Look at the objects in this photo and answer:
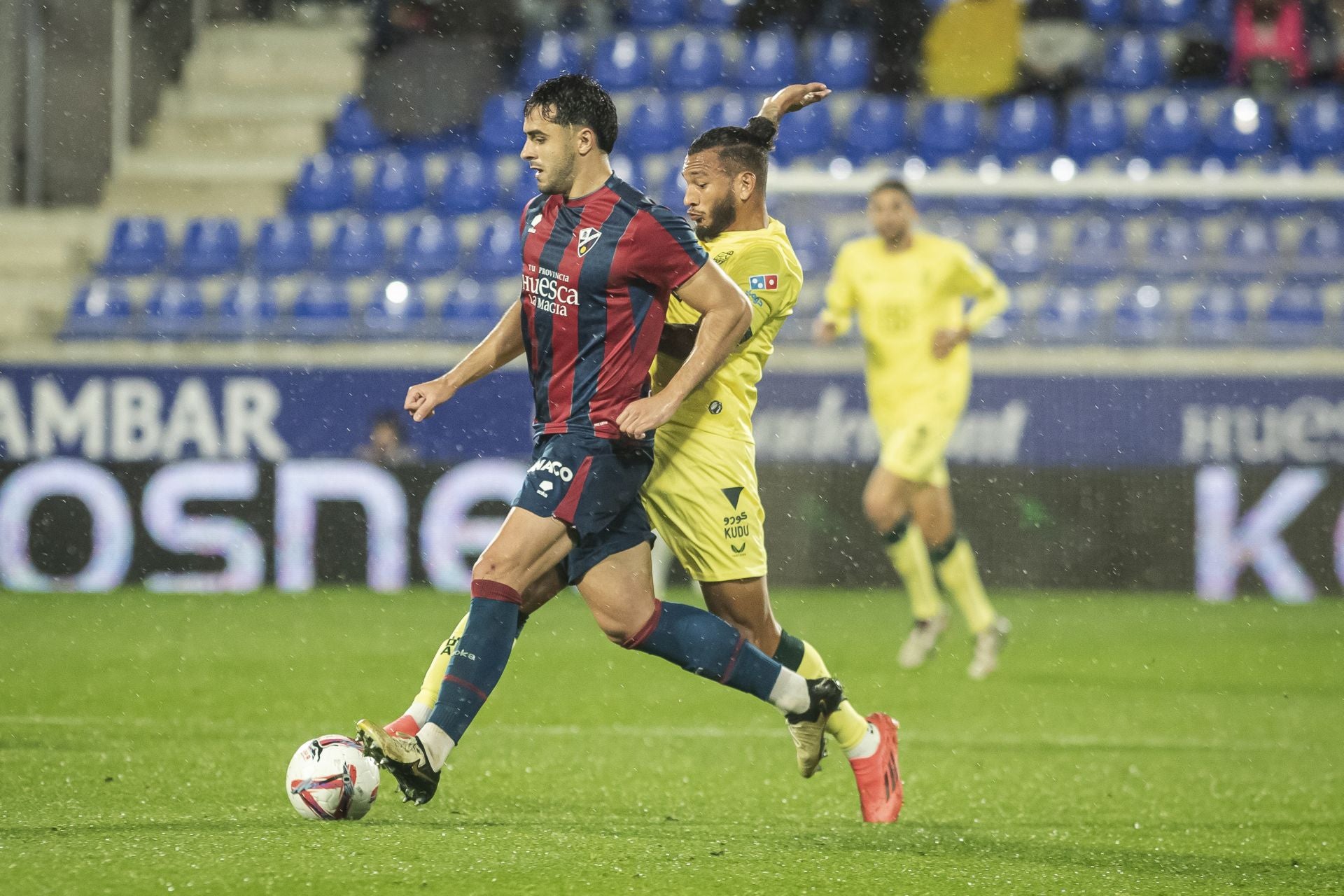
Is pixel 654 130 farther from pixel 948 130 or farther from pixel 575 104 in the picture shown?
pixel 575 104

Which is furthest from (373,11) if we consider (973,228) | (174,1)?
(973,228)

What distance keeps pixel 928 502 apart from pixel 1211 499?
133 inches

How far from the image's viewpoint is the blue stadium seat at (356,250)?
45.5 ft

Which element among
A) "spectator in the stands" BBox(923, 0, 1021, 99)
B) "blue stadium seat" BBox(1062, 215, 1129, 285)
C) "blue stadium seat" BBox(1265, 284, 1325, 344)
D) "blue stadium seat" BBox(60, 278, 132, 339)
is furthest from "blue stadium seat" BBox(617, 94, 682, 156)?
"blue stadium seat" BBox(1265, 284, 1325, 344)

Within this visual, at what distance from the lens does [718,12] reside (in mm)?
15406

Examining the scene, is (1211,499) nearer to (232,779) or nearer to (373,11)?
(232,779)

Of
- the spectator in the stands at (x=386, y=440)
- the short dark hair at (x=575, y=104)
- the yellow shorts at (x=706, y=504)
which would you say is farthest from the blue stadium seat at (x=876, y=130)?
the short dark hair at (x=575, y=104)

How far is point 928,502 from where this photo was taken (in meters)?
8.58

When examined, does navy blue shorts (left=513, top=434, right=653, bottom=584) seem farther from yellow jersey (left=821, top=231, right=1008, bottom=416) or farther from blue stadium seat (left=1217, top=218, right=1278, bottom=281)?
blue stadium seat (left=1217, top=218, right=1278, bottom=281)

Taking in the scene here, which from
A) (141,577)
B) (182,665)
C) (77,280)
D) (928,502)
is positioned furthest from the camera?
(77,280)

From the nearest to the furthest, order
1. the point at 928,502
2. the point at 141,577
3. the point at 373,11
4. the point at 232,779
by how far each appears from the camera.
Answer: the point at 232,779, the point at 928,502, the point at 141,577, the point at 373,11

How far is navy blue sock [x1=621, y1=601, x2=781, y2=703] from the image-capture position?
4.56 m

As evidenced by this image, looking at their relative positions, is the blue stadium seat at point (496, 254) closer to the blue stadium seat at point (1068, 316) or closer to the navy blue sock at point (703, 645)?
the blue stadium seat at point (1068, 316)

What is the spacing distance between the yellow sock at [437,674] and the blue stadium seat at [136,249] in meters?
10.2
